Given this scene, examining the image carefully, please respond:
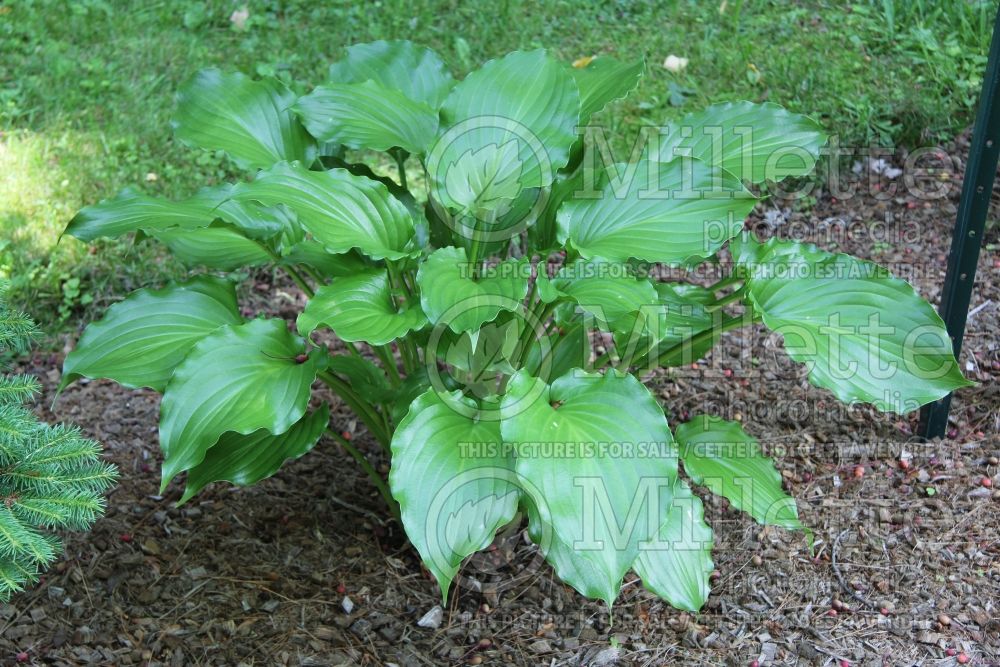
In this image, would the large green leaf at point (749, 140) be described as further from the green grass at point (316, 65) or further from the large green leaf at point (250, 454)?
the green grass at point (316, 65)

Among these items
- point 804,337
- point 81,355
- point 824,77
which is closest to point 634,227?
point 804,337

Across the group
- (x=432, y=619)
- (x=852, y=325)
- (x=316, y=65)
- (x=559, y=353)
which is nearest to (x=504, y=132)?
(x=559, y=353)

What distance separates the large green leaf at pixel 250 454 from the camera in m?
1.96

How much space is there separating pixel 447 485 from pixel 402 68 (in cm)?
121

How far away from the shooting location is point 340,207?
1.96 meters

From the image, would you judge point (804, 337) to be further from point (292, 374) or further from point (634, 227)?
point (292, 374)

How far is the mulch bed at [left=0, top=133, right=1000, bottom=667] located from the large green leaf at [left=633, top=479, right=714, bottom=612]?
27 centimetres

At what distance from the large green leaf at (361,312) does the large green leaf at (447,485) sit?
15 centimetres

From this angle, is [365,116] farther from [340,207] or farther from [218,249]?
[218,249]

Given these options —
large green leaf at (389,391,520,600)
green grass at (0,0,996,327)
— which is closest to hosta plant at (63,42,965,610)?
large green leaf at (389,391,520,600)

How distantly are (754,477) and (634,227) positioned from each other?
24.4 inches

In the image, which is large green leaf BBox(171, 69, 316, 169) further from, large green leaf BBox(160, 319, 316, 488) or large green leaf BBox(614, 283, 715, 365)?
large green leaf BBox(614, 283, 715, 365)

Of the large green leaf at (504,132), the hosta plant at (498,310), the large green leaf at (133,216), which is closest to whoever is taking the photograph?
the hosta plant at (498,310)

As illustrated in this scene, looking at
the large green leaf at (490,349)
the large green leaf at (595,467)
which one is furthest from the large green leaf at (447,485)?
the large green leaf at (490,349)
